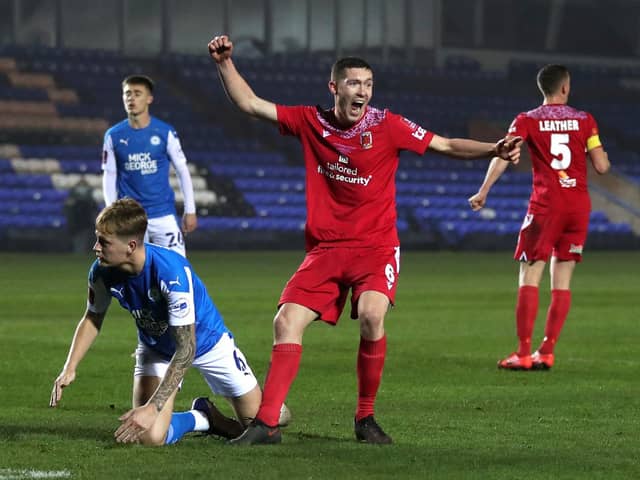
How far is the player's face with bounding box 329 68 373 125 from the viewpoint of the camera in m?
6.82

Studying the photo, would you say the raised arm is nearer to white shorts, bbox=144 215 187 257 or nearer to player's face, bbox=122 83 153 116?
player's face, bbox=122 83 153 116

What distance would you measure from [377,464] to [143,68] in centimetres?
3380

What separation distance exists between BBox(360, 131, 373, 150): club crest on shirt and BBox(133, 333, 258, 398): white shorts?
46.5 inches

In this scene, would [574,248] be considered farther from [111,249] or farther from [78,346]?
[111,249]

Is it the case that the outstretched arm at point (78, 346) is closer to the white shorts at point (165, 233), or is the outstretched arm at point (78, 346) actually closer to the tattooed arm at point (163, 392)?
the tattooed arm at point (163, 392)

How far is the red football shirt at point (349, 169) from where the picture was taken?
7004 millimetres

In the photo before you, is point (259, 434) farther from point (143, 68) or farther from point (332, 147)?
point (143, 68)

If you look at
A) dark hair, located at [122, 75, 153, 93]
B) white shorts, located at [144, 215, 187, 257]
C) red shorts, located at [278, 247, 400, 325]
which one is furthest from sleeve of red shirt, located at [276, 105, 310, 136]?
white shorts, located at [144, 215, 187, 257]

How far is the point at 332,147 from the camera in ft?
23.0

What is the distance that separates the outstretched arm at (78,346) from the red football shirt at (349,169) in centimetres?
119

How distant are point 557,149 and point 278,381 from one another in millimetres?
4753

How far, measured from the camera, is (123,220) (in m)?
6.15

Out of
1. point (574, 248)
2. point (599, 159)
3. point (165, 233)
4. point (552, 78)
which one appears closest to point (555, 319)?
point (574, 248)

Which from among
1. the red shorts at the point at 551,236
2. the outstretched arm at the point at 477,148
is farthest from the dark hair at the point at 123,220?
the red shorts at the point at 551,236
